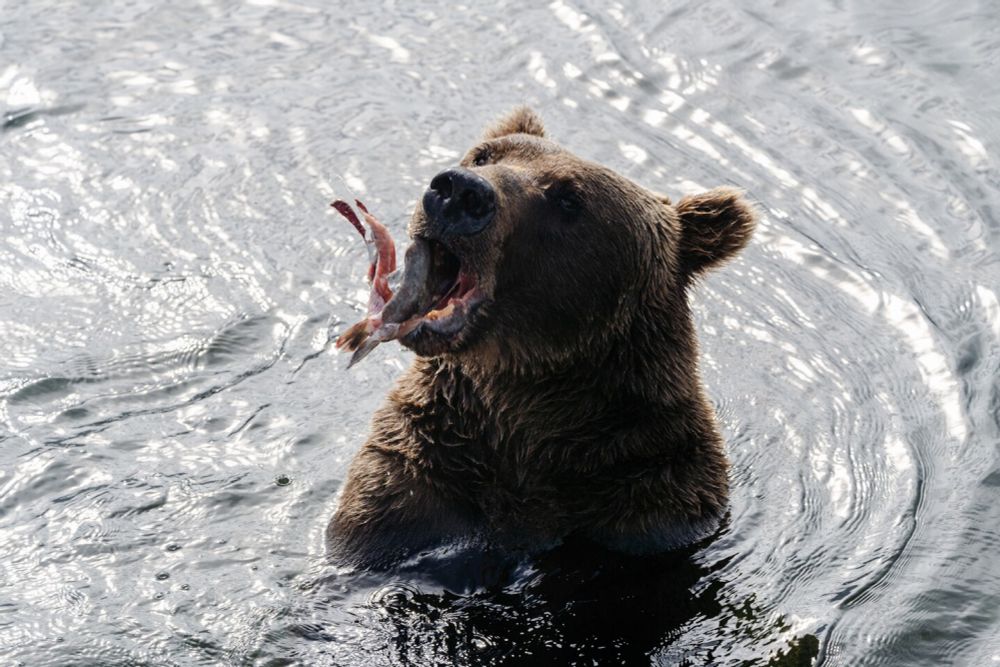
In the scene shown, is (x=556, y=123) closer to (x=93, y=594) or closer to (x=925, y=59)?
(x=925, y=59)

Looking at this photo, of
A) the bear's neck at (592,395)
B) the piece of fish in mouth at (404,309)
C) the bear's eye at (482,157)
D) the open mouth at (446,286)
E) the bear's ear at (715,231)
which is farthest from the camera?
the bear's ear at (715,231)

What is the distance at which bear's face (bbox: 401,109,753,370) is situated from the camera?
236 inches

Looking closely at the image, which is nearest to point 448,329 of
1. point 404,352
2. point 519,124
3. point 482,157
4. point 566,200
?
point 566,200

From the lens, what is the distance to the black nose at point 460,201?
584 cm

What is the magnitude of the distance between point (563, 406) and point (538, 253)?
0.71 m

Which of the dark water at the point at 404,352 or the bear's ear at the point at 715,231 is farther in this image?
the bear's ear at the point at 715,231

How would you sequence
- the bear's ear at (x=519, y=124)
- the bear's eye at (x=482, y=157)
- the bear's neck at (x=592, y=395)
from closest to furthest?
the bear's neck at (x=592, y=395), the bear's eye at (x=482, y=157), the bear's ear at (x=519, y=124)

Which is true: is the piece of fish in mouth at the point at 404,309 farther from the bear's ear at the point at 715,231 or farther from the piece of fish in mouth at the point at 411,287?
the bear's ear at the point at 715,231

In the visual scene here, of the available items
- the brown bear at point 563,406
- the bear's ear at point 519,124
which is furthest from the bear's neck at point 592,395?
the bear's ear at point 519,124

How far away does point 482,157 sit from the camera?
265 inches

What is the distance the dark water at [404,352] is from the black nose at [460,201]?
162 centimetres

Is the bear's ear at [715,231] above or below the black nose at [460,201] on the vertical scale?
below

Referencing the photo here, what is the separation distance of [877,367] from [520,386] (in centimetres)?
305

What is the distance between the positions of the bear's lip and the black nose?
0.38 ft
